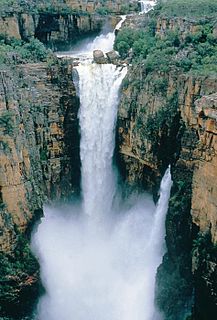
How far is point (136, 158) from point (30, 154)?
17.3ft

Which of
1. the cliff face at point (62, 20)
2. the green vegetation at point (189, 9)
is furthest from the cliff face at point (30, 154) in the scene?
the green vegetation at point (189, 9)

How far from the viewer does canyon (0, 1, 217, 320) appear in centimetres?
1972

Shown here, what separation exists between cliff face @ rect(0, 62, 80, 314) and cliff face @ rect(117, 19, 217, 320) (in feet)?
9.41

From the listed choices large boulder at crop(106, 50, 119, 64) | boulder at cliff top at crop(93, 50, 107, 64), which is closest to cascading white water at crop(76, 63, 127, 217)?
boulder at cliff top at crop(93, 50, 107, 64)

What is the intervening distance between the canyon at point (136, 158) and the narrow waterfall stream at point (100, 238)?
1.92 ft

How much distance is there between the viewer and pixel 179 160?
77.2ft

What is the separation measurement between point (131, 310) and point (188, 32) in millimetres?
14017

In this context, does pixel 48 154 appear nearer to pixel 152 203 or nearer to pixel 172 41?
pixel 152 203

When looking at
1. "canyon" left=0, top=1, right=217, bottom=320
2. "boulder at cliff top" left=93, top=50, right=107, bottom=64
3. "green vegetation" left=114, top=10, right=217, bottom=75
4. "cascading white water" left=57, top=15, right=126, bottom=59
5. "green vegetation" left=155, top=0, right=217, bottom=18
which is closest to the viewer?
"canyon" left=0, top=1, right=217, bottom=320

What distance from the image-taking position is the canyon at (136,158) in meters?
19.7

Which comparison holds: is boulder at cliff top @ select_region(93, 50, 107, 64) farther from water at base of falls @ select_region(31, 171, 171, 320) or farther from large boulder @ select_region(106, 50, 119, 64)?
water at base of falls @ select_region(31, 171, 171, 320)

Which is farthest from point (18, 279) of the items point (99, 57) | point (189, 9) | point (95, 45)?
point (189, 9)

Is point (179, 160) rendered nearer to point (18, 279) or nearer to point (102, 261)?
point (102, 261)

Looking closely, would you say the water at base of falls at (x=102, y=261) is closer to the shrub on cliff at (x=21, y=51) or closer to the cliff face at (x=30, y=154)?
the cliff face at (x=30, y=154)
